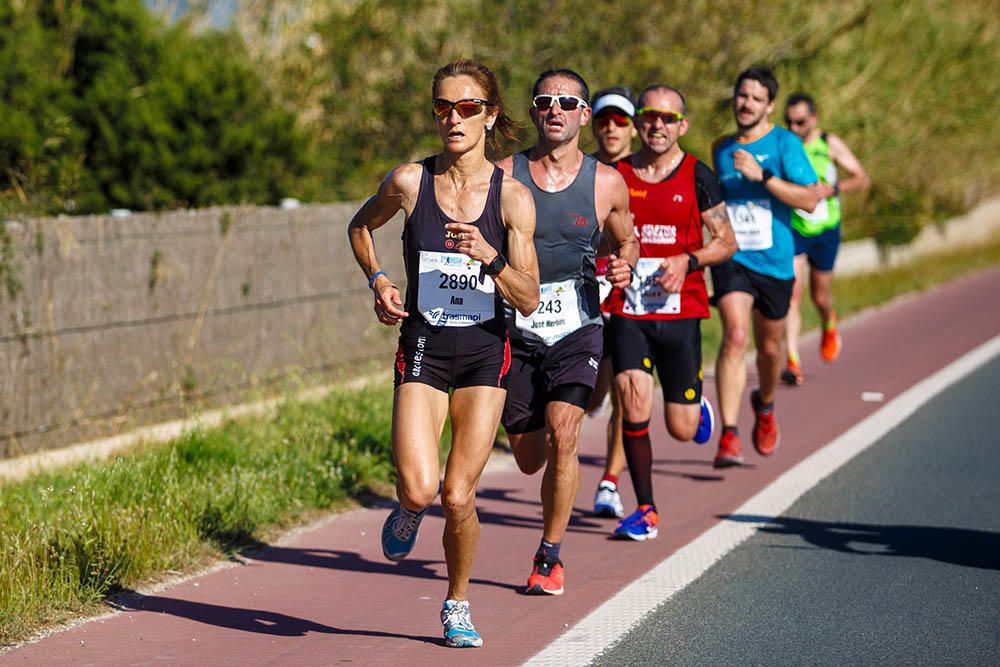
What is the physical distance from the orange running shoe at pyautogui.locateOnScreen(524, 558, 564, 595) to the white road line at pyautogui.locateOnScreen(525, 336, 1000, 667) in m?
0.23

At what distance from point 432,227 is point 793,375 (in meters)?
8.00

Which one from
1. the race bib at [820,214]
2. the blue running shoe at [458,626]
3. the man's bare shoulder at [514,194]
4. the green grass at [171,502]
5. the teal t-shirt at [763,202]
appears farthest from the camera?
the race bib at [820,214]

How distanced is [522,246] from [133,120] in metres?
11.0

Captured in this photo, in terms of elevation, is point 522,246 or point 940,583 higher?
point 522,246

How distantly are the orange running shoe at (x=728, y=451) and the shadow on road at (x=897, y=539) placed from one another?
4.65 feet

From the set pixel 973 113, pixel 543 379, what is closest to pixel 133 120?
pixel 543 379

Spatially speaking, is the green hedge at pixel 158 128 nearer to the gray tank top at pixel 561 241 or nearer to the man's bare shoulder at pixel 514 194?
the gray tank top at pixel 561 241

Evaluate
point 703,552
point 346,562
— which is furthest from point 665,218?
point 346,562

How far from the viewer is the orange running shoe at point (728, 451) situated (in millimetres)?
9859

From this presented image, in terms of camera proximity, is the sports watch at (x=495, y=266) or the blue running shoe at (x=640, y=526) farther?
the blue running shoe at (x=640, y=526)

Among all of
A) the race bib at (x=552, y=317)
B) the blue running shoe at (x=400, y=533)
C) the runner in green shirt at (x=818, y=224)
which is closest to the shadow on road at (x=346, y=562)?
the blue running shoe at (x=400, y=533)

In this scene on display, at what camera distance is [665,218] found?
834cm

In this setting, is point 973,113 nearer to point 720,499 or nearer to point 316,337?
point 316,337

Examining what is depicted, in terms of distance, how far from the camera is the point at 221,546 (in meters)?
7.68
